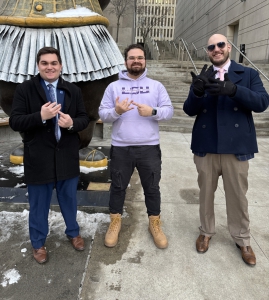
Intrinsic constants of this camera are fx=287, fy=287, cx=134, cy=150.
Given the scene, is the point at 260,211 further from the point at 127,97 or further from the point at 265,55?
the point at 265,55

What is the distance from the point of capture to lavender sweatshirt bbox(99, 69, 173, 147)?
7.45ft

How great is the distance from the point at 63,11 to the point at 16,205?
1.98 meters

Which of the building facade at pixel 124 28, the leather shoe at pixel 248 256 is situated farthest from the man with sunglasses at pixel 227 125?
the building facade at pixel 124 28

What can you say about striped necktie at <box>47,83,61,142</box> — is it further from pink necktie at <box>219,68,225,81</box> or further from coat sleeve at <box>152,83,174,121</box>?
pink necktie at <box>219,68,225,81</box>

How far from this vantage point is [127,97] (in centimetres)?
219

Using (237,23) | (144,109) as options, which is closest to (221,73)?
(144,109)

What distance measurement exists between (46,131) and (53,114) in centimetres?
22

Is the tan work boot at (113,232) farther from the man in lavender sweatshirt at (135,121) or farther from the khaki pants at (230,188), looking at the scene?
the khaki pants at (230,188)

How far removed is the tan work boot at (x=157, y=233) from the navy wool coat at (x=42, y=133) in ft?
2.78

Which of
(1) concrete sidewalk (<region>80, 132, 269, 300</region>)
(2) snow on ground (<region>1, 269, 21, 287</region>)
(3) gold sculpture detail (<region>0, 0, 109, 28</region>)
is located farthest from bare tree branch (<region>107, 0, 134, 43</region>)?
(2) snow on ground (<region>1, 269, 21, 287</region>)

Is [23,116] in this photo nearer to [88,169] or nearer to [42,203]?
[42,203]

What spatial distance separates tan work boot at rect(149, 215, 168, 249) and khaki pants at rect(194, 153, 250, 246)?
38 centimetres

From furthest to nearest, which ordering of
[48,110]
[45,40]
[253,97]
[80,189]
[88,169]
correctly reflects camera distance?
[88,169], [80,189], [45,40], [253,97], [48,110]

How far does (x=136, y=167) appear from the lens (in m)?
2.40
